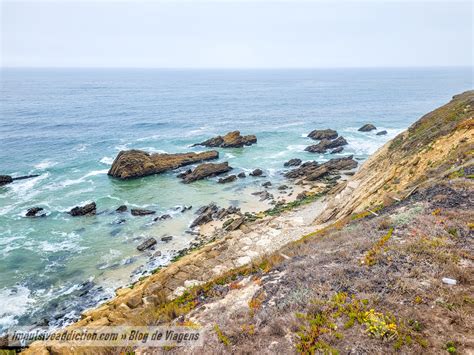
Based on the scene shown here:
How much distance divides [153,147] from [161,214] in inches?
1277

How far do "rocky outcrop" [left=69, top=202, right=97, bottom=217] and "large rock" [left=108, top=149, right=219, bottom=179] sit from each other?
1275 centimetres

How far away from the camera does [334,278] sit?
11398mm

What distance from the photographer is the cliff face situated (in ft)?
74.8

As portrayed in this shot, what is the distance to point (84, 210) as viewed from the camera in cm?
4112

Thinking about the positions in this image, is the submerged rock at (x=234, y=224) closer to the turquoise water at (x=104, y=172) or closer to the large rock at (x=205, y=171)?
the turquoise water at (x=104, y=172)

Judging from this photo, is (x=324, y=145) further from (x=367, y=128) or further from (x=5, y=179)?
(x=5, y=179)

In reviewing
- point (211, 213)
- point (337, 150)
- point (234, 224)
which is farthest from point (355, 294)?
point (337, 150)

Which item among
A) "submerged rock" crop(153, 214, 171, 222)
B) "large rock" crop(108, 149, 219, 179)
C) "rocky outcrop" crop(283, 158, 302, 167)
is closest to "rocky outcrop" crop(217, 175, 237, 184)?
"large rock" crop(108, 149, 219, 179)

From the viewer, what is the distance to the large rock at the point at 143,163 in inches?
2141

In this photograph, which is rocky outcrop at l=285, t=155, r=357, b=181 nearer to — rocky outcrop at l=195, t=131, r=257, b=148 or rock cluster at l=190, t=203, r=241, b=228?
rock cluster at l=190, t=203, r=241, b=228

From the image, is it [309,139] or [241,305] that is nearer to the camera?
[241,305]

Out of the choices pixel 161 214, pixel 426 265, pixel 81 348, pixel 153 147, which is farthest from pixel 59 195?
pixel 426 265

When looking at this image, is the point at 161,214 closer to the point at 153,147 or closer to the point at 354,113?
the point at 153,147

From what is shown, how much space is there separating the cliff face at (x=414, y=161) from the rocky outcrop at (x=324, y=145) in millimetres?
26488
